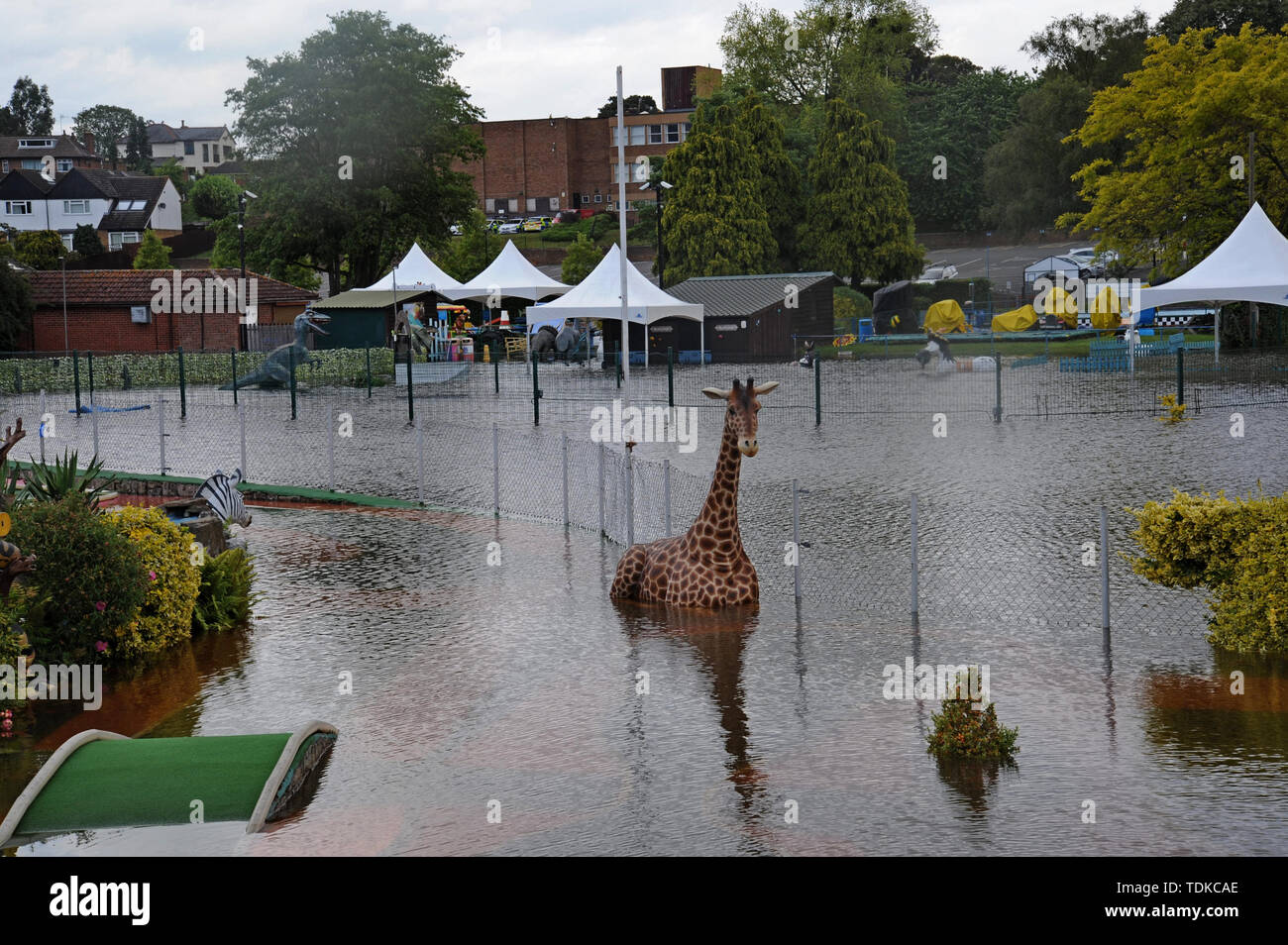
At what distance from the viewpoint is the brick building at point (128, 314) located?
197ft

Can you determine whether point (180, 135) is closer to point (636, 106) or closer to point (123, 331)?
point (636, 106)

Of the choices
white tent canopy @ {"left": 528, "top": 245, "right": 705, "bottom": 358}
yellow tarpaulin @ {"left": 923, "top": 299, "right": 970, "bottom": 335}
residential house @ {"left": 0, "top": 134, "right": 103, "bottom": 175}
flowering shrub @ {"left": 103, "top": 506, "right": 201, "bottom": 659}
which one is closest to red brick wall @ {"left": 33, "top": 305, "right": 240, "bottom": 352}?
white tent canopy @ {"left": 528, "top": 245, "right": 705, "bottom": 358}

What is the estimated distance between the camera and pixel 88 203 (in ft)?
403

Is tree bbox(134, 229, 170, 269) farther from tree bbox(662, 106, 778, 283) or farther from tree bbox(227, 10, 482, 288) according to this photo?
tree bbox(662, 106, 778, 283)

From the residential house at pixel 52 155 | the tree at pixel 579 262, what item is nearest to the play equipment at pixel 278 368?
the tree at pixel 579 262

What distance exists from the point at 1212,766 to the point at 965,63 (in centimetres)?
12853

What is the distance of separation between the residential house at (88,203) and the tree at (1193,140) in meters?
90.7

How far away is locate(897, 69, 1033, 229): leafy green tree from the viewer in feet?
326

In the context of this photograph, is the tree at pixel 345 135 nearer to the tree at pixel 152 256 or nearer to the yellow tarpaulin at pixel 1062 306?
the tree at pixel 152 256

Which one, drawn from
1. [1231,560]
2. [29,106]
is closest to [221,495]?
[1231,560]

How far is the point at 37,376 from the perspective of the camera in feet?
155

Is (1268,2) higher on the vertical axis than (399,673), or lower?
higher

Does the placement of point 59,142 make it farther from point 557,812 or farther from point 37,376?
point 557,812

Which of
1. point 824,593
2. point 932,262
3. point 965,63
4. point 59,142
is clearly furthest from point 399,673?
point 59,142
